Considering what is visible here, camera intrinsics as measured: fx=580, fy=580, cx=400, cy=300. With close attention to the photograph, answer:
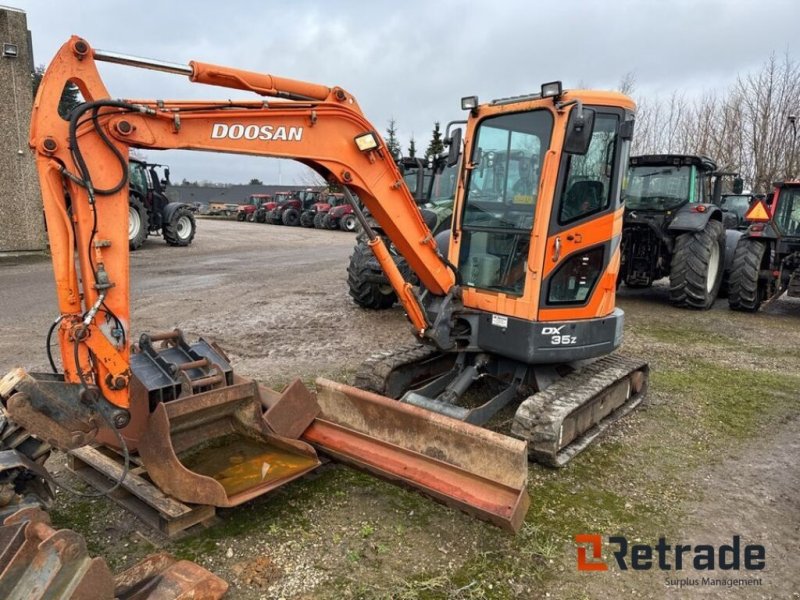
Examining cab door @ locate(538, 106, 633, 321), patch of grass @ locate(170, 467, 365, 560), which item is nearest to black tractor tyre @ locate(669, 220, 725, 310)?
cab door @ locate(538, 106, 633, 321)

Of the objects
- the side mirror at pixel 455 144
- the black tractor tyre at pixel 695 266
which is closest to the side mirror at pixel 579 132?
the side mirror at pixel 455 144

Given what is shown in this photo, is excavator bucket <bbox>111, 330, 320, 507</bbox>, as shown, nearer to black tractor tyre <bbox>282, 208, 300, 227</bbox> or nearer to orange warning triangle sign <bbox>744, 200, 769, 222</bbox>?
orange warning triangle sign <bbox>744, 200, 769, 222</bbox>

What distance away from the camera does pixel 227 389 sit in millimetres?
3586

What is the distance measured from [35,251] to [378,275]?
1075cm

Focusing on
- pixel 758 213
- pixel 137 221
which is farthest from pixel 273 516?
pixel 137 221

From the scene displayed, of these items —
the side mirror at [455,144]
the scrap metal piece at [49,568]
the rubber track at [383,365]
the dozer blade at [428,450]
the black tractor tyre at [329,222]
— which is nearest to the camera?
the scrap metal piece at [49,568]

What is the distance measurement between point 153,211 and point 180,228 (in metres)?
0.94

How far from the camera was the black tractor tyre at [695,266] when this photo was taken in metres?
8.91

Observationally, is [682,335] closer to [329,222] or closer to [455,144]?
[455,144]

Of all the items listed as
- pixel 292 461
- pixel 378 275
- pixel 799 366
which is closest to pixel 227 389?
pixel 292 461

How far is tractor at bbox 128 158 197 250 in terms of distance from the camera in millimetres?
15289

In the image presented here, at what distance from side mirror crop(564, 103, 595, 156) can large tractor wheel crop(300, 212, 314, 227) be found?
26072mm

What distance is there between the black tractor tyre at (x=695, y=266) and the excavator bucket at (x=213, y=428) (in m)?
7.26

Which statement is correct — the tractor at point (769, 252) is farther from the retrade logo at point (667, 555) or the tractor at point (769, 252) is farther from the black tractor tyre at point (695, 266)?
the retrade logo at point (667, 555)
